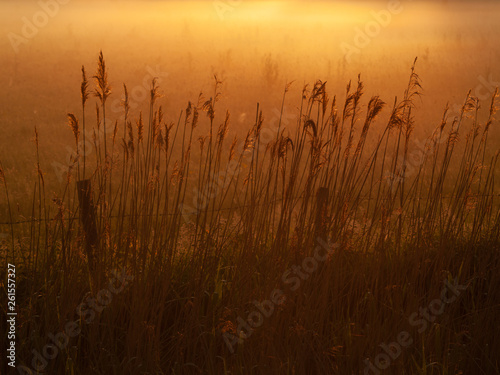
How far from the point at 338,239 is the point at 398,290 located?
365 millimetres

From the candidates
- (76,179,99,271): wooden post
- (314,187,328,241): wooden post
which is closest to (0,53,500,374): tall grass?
(314,187,328,241): wooden post

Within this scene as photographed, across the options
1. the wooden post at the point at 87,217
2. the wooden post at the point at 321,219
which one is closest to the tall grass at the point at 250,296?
the wooden post at the point at 321,219

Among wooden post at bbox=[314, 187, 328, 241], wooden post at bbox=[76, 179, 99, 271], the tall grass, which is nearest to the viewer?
the tall grass

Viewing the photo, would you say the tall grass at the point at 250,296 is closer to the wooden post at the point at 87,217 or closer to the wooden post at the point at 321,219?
the wooden post at the point at 321,219

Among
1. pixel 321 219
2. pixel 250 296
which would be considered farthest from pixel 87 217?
pixel 321 219

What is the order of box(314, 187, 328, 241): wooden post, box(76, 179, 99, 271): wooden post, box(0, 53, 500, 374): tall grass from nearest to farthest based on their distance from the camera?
box(0, 53, 500, 374): tall grass
box(314, 187, 328, 241): wooden post
box(76, 179, 99, 271): wooden post

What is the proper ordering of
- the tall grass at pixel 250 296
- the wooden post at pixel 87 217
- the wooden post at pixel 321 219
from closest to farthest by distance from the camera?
the tall grass at pixel 250 296
the wooden post at pixel 321 219
the wooden post at pixel 87 217

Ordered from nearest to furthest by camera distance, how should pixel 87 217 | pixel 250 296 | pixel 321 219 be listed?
pixel 250 296 < pixel 321 219 < pixel 87 217

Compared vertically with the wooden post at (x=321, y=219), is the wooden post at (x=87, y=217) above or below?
below

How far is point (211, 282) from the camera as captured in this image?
2.71m

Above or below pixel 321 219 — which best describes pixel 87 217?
below

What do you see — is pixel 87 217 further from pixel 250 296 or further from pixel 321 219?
pixel 321 219

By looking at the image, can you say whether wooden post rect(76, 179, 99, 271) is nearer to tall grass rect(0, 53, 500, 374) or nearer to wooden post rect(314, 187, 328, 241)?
tall grass rect(0, 53, 500, 374)

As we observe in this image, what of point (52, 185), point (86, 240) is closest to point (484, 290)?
point (86, 240)
